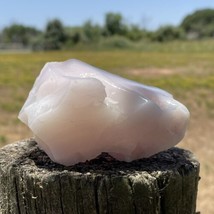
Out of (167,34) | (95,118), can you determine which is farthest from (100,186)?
(167,34)

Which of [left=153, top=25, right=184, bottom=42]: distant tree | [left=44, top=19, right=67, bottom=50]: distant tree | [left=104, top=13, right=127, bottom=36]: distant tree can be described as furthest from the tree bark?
[left=104, top=13, right=127, bottom=36]: distant tree

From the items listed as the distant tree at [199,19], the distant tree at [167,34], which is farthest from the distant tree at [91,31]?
the distant tree at [199,19]

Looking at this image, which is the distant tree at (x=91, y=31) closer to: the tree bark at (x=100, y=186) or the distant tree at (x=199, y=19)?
the distant tree at (x=199, y=19)

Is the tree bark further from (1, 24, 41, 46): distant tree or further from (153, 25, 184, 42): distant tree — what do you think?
(1, 24, 41, 46): distant tree

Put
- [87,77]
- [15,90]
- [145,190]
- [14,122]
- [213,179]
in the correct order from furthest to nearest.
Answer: [15,90] → [14,122] → [213,179] → [87,77] → [145,190]

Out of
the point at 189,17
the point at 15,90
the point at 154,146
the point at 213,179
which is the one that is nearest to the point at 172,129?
the point at 154,146

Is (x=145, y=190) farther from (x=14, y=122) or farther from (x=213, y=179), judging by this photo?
(x=14, y=122)
